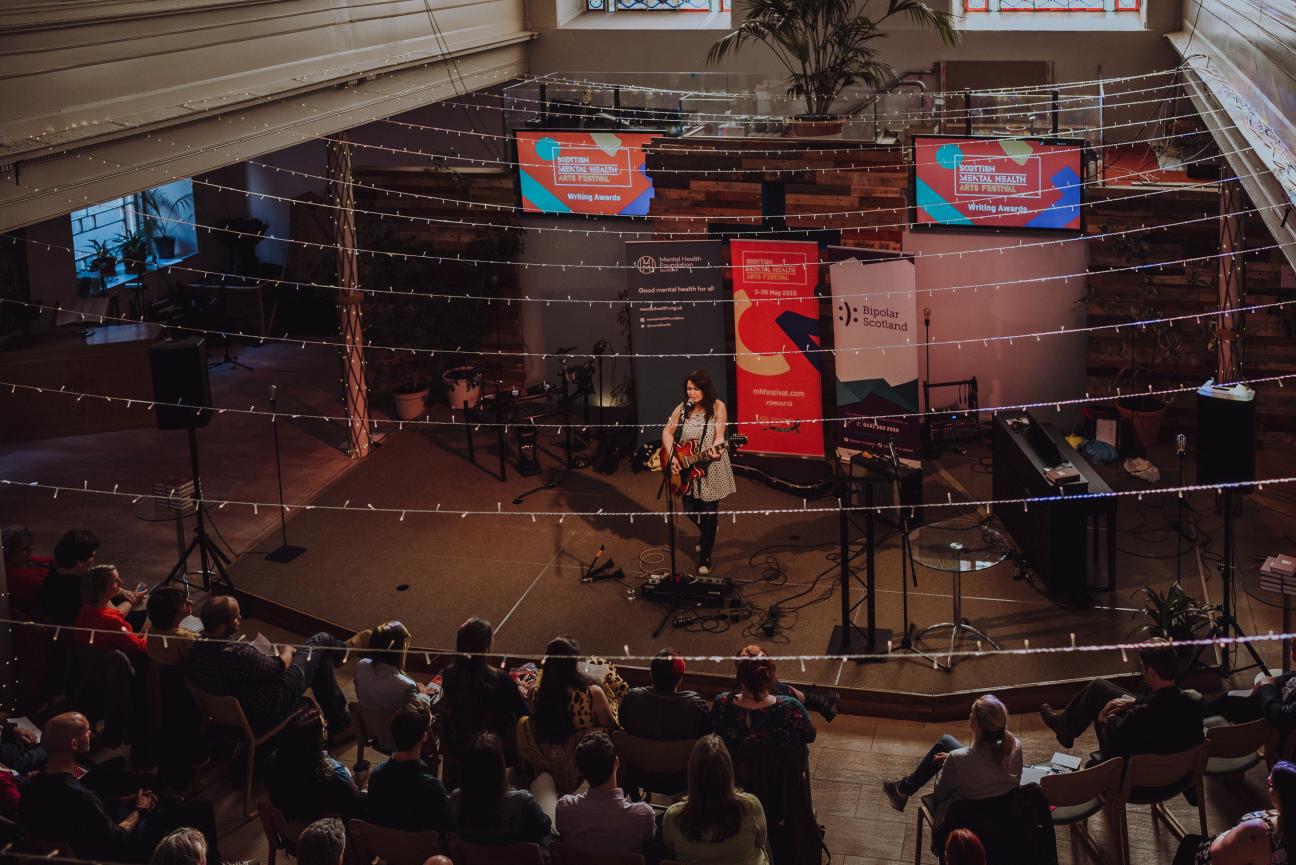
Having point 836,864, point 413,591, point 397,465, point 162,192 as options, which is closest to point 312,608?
point 413,591

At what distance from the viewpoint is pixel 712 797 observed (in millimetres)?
4883

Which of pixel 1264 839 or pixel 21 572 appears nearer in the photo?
pixel 1264 839

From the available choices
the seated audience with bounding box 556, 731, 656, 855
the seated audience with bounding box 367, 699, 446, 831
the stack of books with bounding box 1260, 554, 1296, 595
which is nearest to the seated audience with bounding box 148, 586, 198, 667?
the seated audience with bounding box 367, 699, 446, 831

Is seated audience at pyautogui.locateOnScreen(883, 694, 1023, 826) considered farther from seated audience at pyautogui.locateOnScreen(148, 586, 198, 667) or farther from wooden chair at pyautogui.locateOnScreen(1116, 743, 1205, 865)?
seated audience at pyautogui.locateOnScreen(148, 586, 198, 667)

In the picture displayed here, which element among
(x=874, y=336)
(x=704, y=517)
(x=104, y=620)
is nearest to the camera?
(x=104, y=620)

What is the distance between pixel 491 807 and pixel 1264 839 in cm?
257

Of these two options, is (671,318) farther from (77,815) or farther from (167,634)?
(77,815)

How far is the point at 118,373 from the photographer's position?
11859 mm

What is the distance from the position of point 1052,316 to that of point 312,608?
6007 mm

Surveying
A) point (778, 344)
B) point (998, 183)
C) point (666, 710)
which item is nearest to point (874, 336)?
point (778, 344)

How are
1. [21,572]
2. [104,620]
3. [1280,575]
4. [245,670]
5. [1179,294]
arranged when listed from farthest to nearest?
[1179,294]
[21,572]
[1280,575]
[104,620]
[245,670]

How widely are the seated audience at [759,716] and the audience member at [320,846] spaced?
65.7 inches

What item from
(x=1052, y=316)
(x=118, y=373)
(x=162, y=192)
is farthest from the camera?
(x=162, y=192)

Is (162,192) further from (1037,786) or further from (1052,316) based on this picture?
(1037,786)
